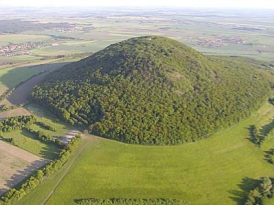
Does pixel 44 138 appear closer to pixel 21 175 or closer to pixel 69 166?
pixel 69 166

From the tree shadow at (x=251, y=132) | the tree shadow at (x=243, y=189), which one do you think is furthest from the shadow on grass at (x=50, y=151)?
the tree shadow at (x=251, y=132)

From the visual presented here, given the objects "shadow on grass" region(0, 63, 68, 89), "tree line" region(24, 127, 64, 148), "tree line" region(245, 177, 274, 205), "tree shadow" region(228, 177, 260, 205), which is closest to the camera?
"tree line" region(245, 177, 274, 205)

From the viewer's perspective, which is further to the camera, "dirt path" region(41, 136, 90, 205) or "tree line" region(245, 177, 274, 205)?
"dirt path" region(41, 136, 90, 205)

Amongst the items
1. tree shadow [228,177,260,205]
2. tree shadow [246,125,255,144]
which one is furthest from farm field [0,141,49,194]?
tree shadow [246,125,255,144]

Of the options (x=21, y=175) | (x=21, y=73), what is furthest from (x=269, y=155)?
(x=21, y=73)

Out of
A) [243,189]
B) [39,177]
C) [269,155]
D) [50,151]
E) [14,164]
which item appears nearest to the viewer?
[39,177]

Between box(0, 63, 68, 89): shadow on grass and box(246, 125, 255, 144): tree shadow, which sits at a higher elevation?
box(0, 63, 68, 89): shadow on grass

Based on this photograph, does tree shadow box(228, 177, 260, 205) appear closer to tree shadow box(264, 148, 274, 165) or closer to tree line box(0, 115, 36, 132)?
tree shadow box(264, 148, 274, 165)

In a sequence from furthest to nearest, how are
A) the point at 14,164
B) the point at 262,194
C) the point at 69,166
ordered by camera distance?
1. the point at 14,164
2. the point at 69,166
3. the point at 262,194

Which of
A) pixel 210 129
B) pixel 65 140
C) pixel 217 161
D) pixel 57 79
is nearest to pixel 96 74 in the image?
pixel 57 79
